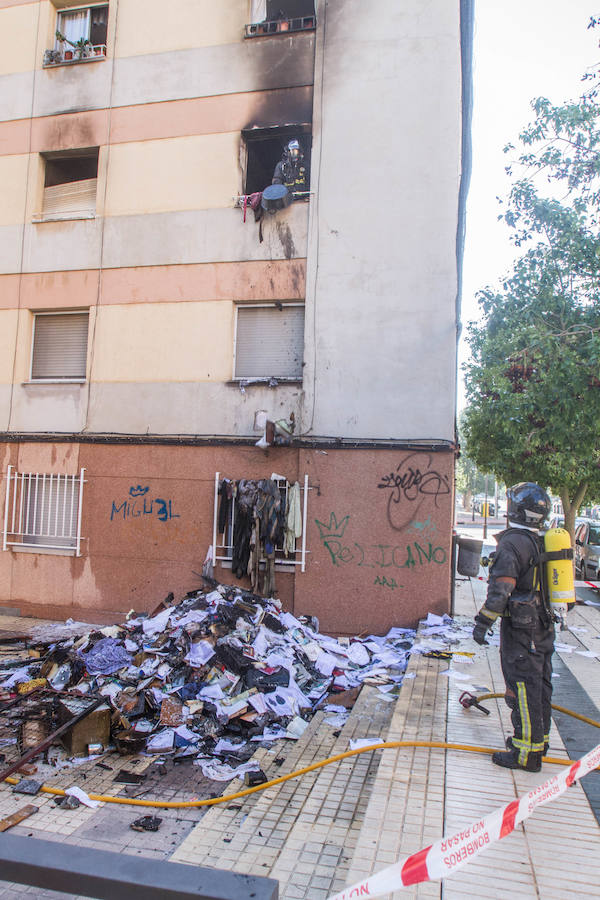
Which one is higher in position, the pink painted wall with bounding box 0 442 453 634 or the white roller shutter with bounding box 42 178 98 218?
the white roller shutter with bounding box 42 178 98 218

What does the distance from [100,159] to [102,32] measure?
2756mm

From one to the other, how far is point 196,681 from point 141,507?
12.9 feet

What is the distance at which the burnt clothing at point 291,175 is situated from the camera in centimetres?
972

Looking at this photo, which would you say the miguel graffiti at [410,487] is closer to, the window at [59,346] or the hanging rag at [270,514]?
the hanging rag at [270,514]

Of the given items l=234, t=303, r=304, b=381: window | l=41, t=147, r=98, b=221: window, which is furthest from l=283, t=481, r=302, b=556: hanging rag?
l=41, t=147, r=98, b=221: window

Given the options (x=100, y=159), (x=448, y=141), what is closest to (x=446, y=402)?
(x=448, y=141)

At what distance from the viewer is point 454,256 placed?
8.95 m

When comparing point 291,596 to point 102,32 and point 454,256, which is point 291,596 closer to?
point 454,256

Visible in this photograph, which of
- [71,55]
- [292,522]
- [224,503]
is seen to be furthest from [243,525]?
[71,55]

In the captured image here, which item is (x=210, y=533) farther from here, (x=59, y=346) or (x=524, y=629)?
(x=524, y=629)

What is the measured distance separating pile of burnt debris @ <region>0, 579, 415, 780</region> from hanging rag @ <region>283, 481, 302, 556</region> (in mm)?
845

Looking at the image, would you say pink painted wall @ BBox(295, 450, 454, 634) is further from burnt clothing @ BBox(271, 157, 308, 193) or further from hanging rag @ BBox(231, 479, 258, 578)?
burnt clothing @ BBox(271, 157, 308, 193)

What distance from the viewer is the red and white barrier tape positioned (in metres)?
2.12

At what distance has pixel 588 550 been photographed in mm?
17891
